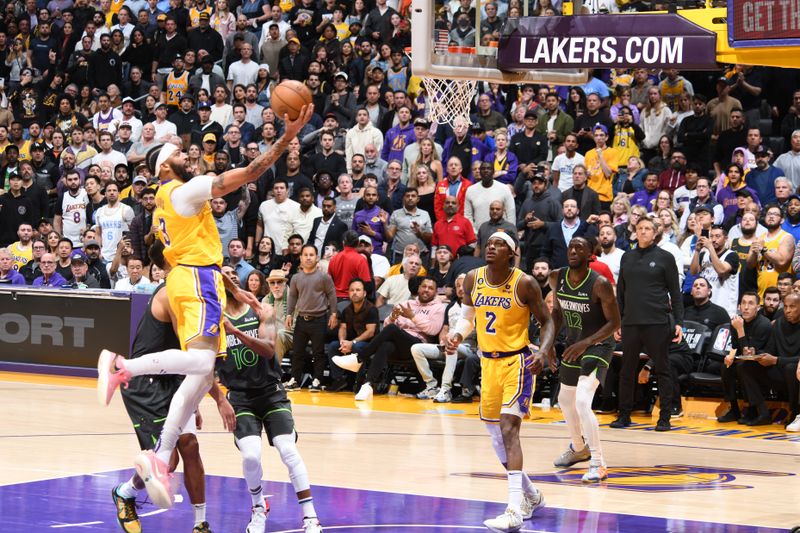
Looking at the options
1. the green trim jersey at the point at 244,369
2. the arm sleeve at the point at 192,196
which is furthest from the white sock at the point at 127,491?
the arm sleeve at the point at 192,196

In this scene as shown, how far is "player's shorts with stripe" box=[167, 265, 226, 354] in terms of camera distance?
768 centimetres

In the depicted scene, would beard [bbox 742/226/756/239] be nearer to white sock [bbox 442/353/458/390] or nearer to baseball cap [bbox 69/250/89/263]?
white sock [bbox 442/353/458/390]

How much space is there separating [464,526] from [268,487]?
2162 mm

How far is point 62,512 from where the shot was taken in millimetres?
8984

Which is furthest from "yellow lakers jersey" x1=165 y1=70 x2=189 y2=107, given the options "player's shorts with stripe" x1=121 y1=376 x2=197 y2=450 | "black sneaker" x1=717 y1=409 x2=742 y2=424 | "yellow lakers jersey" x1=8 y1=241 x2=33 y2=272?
"player's shorts with stripe" x1=121 y1=376 x2=197 y2=450

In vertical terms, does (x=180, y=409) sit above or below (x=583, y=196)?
below

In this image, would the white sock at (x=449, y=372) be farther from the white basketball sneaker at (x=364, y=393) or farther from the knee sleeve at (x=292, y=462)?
the knee sleeve at (x=292, y=462)

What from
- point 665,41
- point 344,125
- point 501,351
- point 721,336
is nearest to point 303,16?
point 344,125

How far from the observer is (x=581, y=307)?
11.1m

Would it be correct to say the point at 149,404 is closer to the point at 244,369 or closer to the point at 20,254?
the point at 244,369

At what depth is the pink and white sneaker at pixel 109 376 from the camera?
752 centimetres

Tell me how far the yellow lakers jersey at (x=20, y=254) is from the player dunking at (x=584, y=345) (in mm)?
11477

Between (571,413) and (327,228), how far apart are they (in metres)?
7.98

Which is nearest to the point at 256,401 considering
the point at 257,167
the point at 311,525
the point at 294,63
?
the point at 311,525
